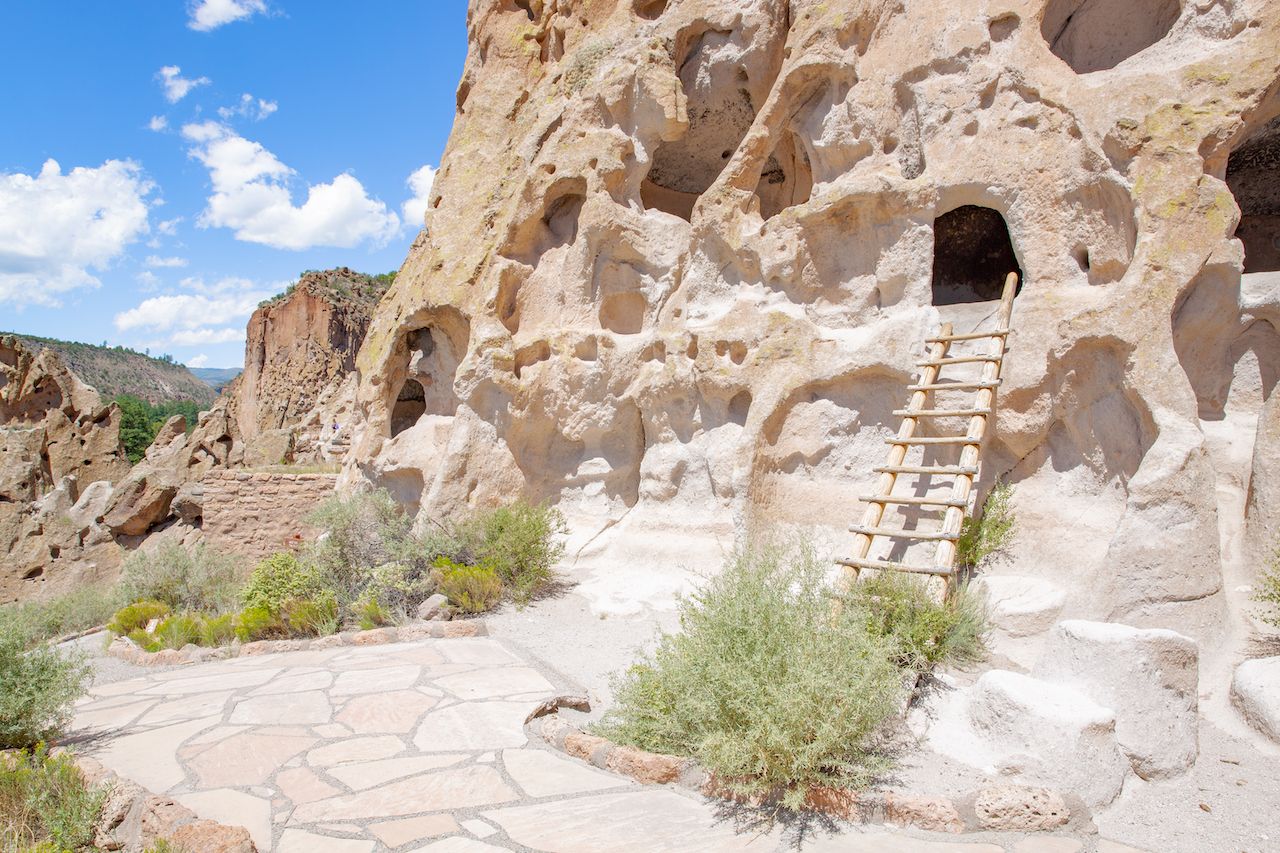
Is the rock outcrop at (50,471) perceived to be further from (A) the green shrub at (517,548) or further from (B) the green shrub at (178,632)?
(A) the green shrub at (517,548)

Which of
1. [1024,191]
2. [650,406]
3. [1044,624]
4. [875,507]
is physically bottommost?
[1044,624]

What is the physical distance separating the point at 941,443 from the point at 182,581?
8617mm

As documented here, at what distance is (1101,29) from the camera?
7332 mm

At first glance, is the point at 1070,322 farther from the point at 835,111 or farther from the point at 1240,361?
the point at 835,111

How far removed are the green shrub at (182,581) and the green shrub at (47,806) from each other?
5.76 metres

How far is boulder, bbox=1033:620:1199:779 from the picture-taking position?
3.74m

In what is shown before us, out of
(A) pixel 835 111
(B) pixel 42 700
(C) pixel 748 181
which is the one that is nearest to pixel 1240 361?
(A) pixel 835 111

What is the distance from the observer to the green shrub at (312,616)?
6.98m

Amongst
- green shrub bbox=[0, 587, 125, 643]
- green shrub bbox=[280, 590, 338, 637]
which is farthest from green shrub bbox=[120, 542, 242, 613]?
green shrub bbox=[280, 590, 338, 637]

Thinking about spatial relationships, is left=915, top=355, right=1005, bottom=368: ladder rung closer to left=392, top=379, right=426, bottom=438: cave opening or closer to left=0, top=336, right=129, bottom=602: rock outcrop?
left=392, top=379, right=426, bottom=438: cave opening

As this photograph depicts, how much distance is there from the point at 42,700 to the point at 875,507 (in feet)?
17.0

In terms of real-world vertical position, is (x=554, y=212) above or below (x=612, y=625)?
above

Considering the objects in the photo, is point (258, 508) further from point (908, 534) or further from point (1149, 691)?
point (1149, 691)

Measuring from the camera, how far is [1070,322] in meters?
5.85
